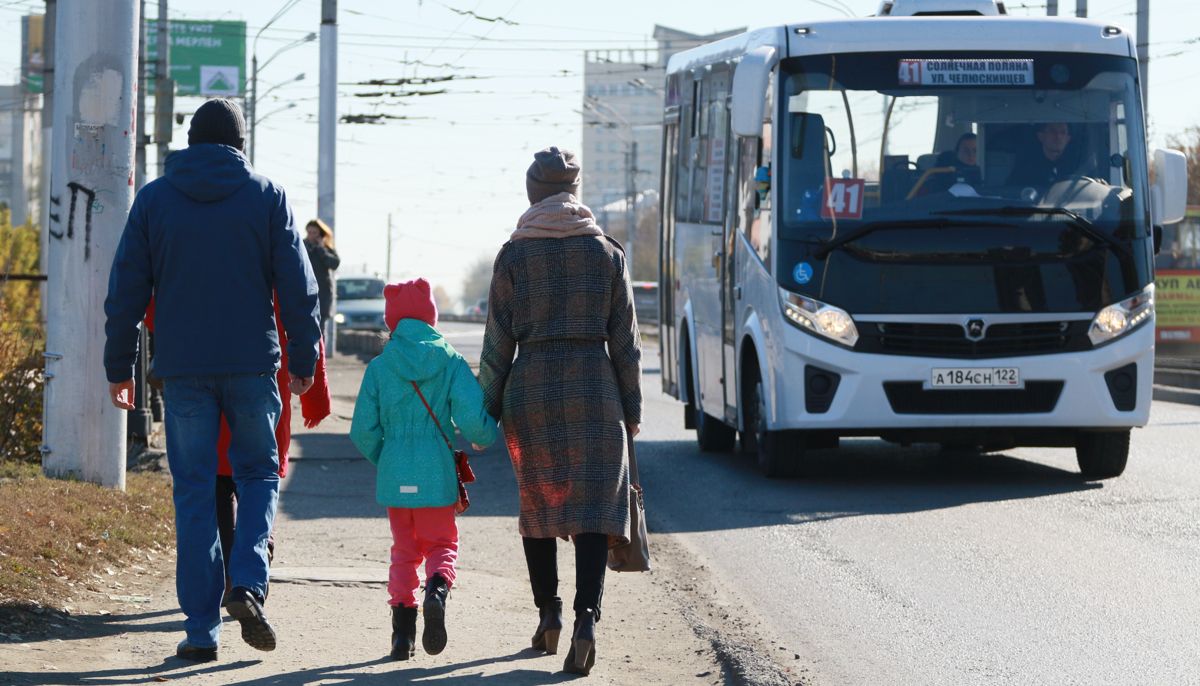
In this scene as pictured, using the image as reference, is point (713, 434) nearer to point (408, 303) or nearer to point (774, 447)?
point (774, 447)

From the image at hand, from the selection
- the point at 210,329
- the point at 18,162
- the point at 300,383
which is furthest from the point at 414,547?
the point at 18,162

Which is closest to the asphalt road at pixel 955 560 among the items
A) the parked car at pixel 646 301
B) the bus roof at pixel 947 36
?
the bus roof at pixel 947 36

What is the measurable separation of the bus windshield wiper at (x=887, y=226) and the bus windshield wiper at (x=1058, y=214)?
61mm

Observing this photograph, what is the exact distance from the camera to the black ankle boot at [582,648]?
617 cm

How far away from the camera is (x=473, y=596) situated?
7965mm

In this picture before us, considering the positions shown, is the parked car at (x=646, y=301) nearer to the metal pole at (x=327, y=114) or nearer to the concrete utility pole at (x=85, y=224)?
the metal pole at (x=327, y=114)

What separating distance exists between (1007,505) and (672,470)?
10.7 feet

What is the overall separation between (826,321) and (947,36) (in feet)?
6.77

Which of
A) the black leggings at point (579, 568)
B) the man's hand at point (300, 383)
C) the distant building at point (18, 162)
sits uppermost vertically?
the distant building at point (18, 162)

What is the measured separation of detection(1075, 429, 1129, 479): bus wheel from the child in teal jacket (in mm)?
7061

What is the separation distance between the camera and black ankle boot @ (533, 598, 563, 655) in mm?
6535

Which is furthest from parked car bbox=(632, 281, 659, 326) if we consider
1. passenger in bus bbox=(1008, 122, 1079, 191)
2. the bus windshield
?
passenger in bus bbox=(1008, 122, 1079, 191)

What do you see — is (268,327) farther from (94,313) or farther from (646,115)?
(646,115)

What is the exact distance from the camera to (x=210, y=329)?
6.19 metres
